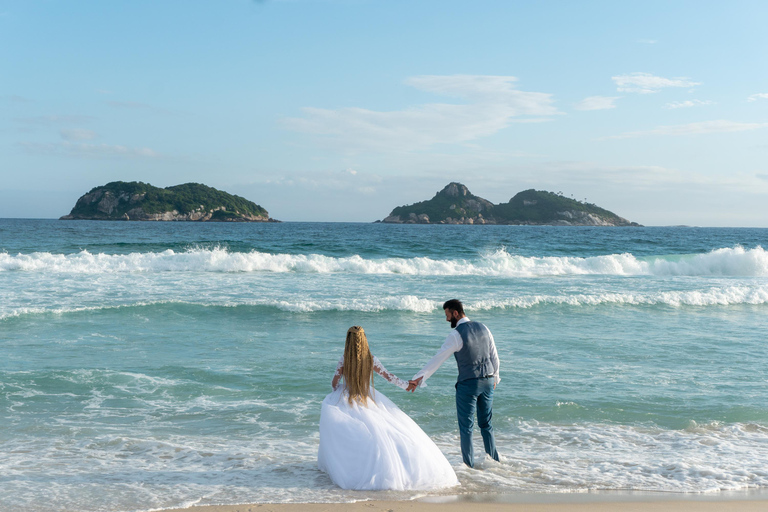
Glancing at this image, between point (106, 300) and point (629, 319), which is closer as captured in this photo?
point (629, 319)

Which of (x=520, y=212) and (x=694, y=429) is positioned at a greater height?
(x=520, y=212)

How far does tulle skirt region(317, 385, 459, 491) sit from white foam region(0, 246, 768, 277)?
22445 mm

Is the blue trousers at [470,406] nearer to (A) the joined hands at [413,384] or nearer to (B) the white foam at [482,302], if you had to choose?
(A) the joined hands at [413,384]

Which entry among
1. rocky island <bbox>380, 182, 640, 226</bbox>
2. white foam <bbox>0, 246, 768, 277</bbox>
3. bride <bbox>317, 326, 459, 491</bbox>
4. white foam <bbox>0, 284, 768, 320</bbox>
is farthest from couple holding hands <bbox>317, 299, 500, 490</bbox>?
rocky island <bbox>380, 182, 640, 226</bbox>

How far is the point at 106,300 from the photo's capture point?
55.3 ft

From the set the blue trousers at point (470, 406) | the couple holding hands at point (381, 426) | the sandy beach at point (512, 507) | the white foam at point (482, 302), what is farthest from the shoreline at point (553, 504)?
the white foam at point (482, 302)

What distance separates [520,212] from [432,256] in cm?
12369

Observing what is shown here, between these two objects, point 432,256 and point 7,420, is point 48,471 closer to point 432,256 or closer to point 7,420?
point 7,420

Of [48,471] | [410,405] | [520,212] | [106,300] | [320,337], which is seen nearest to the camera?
[48,471]

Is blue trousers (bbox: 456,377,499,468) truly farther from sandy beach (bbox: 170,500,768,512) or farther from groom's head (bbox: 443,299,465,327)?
sandy beach (bbox: 170,500,768,512)

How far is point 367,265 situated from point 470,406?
944 inches

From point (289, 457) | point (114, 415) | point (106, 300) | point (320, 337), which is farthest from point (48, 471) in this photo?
point (106, 300)

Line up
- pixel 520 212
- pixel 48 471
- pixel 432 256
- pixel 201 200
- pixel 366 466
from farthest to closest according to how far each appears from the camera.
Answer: pixel 520 212, pixel 201 200, pixel 432 256, pixel 48 471, pixel 366 466

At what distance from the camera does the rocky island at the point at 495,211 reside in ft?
→ 496
